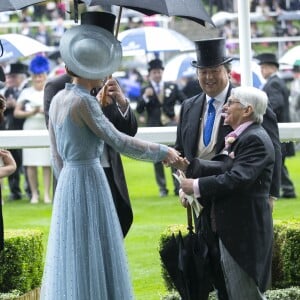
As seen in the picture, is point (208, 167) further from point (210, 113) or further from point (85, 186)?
point (85, 186)

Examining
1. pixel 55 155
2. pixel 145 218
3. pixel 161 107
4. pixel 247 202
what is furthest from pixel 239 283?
pixel 161 107

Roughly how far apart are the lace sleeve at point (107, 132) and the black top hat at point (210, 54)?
0.90 m

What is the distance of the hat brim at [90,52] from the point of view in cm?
761

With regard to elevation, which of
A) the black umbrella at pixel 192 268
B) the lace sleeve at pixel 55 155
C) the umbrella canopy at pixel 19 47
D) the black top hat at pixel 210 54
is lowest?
the black umbrella at pixel 192 268

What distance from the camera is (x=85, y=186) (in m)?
7.77

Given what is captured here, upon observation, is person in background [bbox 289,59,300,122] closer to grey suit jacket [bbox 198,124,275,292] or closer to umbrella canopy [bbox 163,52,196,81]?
umbrella canopy [bbox 163,52,196,81]

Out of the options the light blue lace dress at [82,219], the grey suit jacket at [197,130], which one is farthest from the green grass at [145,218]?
the light blue lace dress at [82,219]

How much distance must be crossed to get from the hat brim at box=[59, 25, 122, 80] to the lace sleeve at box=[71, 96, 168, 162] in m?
0.19

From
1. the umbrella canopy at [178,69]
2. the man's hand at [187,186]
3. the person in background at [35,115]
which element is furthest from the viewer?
the umbrella canopy at [178,69]

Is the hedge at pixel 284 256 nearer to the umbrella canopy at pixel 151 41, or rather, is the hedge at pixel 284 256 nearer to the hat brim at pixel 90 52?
the hat brim at pixel 90 52

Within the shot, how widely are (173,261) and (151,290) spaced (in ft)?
7.58

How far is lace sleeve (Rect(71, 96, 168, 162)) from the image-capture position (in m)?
7.50

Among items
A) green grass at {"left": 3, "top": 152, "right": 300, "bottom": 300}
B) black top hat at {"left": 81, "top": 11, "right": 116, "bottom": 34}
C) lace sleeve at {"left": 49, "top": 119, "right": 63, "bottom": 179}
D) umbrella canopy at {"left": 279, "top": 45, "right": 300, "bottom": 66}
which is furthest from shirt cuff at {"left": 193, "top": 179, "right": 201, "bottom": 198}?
umbrella canopy at {"left": 279, "top": 45, "right": 300, "bottom": 66}

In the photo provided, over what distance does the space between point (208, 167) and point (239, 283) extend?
2.48 ft
